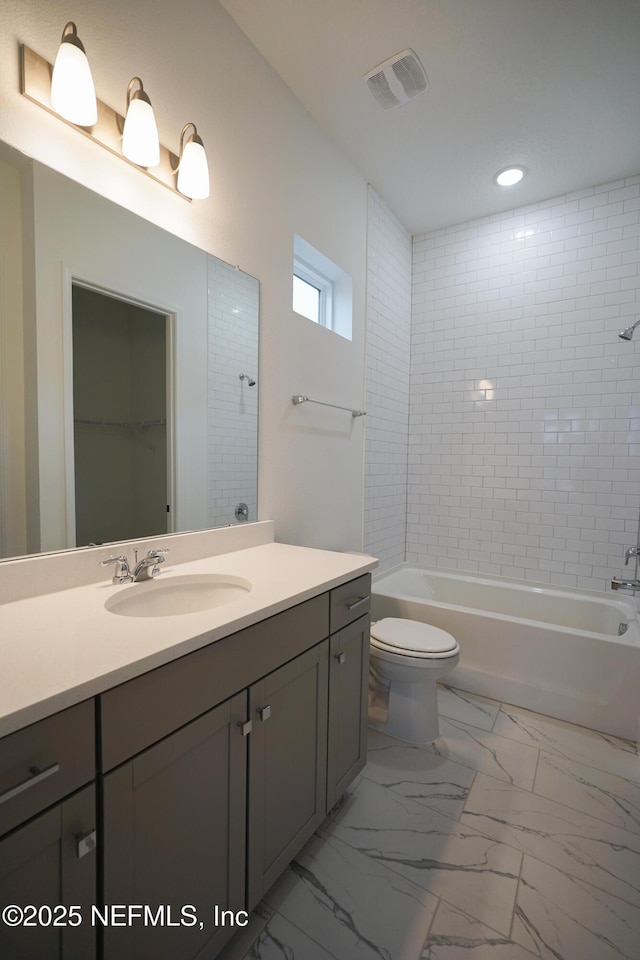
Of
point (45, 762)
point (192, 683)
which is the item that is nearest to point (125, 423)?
point (192, 683)

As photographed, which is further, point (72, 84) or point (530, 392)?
point (530, 392)

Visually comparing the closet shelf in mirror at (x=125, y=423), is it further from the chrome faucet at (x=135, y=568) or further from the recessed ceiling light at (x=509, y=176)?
the recessed ceiling light at (x=509, y=176)

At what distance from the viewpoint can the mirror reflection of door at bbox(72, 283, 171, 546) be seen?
46.4 inches

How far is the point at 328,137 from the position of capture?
7.14ft

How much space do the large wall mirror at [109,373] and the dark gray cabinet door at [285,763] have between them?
2.14 ft

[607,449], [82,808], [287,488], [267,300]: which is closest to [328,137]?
[267,300]

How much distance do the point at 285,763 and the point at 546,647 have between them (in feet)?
5.23

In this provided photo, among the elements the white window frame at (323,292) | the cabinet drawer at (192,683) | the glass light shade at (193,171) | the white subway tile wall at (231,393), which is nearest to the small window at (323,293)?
the white window frame at (323,292)

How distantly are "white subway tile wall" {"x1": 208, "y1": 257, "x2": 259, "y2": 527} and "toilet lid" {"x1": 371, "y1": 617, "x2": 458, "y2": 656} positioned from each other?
2.65ft

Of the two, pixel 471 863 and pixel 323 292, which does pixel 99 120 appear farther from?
pixel 471 863

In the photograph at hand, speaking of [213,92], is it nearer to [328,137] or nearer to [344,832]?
[328,137]

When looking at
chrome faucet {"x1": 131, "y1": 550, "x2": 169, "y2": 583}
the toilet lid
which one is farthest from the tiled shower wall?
chrome faucet {"x1": 131, "y1": 550, "x2": 169, "y2": 583}

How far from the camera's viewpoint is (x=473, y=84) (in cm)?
186

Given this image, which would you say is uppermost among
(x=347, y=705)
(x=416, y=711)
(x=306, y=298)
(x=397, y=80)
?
(x=397, y=80)
